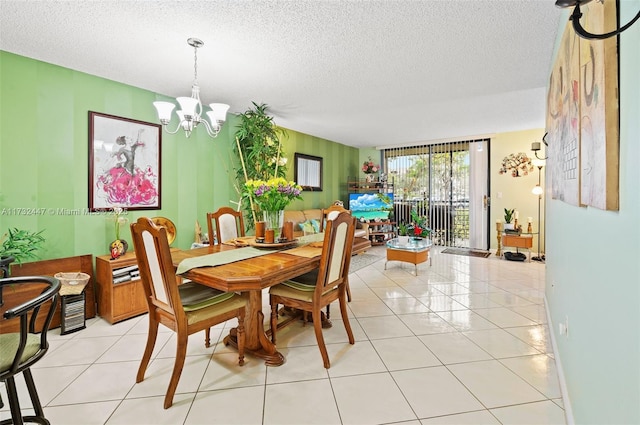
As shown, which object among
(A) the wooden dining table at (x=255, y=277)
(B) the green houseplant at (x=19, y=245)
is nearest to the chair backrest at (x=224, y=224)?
(A) the wooden dining table at (x=255, y=277)

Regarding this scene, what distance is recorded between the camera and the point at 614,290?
95 centimetres

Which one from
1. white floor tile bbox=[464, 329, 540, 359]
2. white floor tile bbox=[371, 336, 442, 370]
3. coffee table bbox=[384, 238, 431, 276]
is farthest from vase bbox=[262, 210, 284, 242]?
coffee table bbox=[384, 238, 431, 276]

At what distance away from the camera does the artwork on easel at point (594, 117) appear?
89cm

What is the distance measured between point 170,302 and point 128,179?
222 cm

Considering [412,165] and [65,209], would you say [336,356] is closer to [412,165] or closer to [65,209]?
[65,209]

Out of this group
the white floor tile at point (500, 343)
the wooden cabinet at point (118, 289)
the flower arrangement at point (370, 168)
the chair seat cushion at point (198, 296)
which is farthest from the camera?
the flower arrangement at point (370, 168)

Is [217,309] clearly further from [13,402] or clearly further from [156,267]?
[13,402]

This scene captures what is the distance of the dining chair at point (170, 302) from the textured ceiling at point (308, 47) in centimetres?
156

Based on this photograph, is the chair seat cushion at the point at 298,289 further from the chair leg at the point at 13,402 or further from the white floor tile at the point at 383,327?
the chair leg at the point at 13,402

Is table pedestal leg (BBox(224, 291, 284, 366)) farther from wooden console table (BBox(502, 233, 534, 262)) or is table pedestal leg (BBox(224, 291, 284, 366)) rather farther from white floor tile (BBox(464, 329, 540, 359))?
wooden console table (BBox(502, 233, 534, 262))

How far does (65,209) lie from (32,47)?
56.5 inches

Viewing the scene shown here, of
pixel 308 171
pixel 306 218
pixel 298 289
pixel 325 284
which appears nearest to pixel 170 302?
pixel 298 289

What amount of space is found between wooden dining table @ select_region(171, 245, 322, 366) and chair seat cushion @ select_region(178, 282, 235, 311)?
0.17 metres

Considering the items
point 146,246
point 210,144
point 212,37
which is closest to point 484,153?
point 210,144
